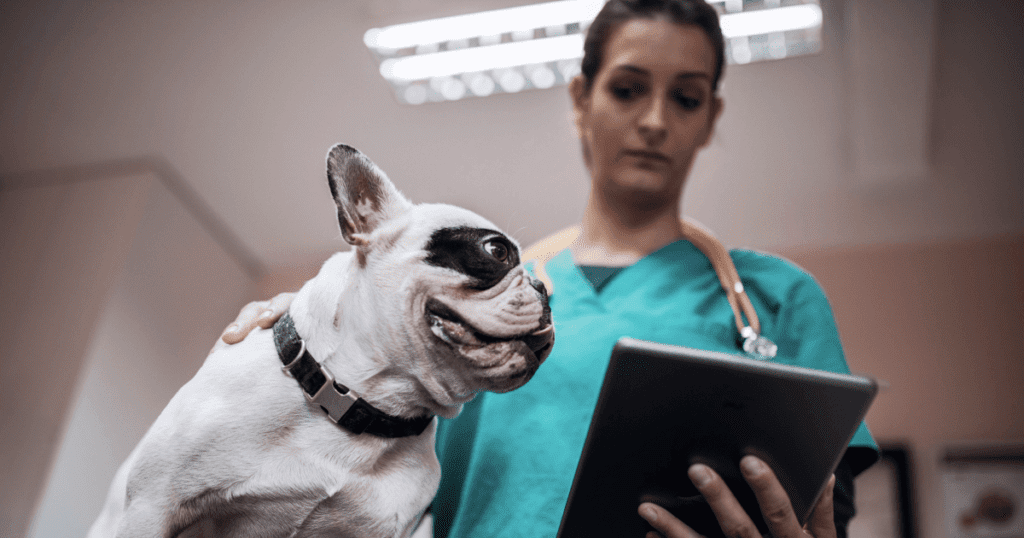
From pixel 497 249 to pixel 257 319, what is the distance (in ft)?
0.84

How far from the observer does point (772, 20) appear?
186cm

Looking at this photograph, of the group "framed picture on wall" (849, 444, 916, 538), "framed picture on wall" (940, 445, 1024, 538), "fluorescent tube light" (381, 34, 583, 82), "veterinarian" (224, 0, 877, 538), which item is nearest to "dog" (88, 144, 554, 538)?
"veterinarian" (224, 0, 877, 538)

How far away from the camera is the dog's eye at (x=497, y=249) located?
0.66 m

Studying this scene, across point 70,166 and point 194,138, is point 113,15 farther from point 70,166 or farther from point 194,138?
point 70,166

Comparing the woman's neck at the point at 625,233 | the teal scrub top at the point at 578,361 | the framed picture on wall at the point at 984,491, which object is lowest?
the framed picture on wall at the point at 984,491

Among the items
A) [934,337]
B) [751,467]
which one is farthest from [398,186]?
[934,337]

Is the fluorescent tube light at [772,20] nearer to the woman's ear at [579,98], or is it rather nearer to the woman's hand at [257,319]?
the woman's ear at [579,98]

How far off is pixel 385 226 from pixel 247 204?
2.24m

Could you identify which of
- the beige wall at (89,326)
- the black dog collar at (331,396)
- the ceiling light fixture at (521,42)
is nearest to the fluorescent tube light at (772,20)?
the ceiling light fixture at (521,42)

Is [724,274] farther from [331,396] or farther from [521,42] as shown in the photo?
[521,42]

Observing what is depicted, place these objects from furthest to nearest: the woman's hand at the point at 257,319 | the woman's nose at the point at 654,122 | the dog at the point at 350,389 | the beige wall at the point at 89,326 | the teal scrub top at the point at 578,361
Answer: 1. the beige wall at the point at 89,326
2. the woman's nose at the point at 654,122
3. the teal scrub top at the point at 578,361
4. the woman's hand at the point at 257,319
5. the dog at the point at 350,389

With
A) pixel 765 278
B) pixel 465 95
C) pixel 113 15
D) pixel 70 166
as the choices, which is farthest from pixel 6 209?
pixel 765 278

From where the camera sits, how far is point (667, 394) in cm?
62

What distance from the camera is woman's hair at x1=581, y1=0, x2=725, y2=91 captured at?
1.08 m
